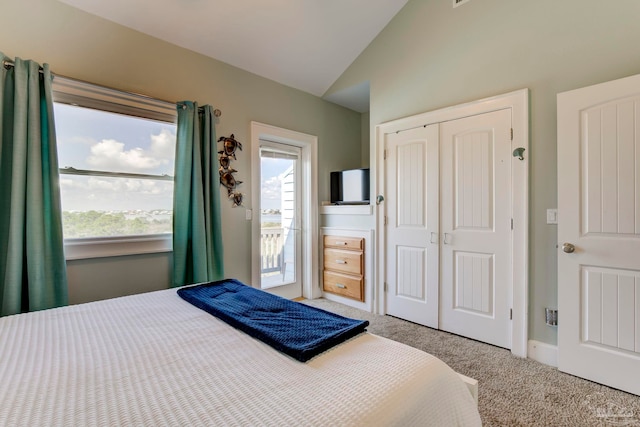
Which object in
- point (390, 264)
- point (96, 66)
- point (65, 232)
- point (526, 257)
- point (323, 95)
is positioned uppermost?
point (323, 95)

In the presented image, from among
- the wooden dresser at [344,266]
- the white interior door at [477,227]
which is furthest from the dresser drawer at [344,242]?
the white interior door at [477,227]

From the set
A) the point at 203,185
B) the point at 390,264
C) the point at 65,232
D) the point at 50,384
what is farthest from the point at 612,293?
the point at 65,232

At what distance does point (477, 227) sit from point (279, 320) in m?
1.99

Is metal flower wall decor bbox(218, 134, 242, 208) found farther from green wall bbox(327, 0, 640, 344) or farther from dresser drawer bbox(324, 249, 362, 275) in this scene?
green wall bbox(327, 0, 640, 344)

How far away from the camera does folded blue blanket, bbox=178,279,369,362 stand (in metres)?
1.07

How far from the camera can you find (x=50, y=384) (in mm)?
861

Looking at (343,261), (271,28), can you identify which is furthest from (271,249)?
(271,28)

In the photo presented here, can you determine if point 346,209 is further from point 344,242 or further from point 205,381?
point 205,381

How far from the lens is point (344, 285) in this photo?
3529 millimetres

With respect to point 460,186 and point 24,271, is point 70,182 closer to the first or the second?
point 24,271

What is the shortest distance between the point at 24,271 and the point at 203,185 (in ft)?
4.22

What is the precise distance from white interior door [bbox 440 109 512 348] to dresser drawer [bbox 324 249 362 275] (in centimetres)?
94

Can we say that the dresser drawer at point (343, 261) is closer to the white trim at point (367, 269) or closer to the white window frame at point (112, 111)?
the white trim at point (367, 269)

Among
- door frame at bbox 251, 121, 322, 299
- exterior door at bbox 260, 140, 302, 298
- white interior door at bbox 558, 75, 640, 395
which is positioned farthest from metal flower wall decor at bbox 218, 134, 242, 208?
white interior door at bbox 558, 75, 640, 395
